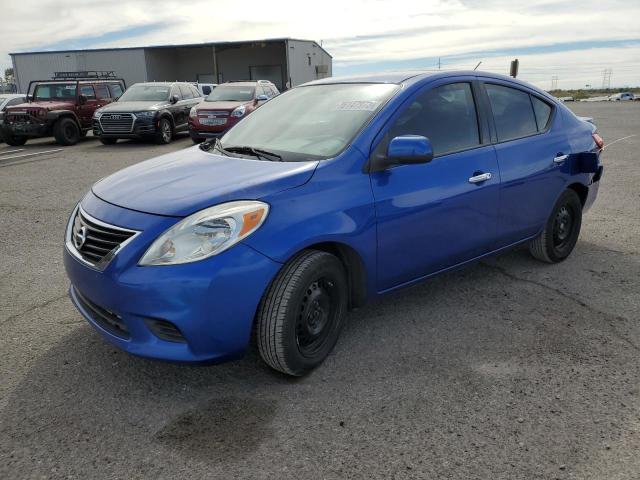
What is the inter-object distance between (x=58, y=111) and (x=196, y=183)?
14101mm

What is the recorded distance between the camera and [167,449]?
248 centimetres

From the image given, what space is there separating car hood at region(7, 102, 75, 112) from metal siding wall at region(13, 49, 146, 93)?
2598 centimetres

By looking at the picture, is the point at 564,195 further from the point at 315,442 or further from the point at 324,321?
the point at 315,442

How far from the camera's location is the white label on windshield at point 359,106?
3.46m

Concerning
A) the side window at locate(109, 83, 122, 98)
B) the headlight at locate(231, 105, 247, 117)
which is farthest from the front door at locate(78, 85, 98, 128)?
the headlight at locate(231, 105, 247, 117)

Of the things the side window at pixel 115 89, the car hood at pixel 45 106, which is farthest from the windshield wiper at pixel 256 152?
the side window at pixel 115 89

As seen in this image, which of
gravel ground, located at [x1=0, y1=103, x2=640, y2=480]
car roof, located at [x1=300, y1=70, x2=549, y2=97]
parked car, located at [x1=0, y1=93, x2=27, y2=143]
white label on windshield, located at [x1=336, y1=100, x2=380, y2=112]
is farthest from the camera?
parked car, located at [x1=0, y1=93, x2=27, y2=143]

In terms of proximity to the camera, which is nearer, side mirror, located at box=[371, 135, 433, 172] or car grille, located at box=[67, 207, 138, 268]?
car grille, located at box=[67, 207, 138, 268]

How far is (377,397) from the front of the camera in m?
2.86

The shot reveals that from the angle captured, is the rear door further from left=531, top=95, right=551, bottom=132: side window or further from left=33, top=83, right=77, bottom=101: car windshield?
left=33, top=83, right=77, bottom=101: car windshield

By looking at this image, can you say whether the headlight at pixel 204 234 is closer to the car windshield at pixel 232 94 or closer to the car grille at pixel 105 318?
the car grille at pixel 105 318

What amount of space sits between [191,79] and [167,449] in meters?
45.4

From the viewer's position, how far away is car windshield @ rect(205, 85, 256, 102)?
50.4 ft

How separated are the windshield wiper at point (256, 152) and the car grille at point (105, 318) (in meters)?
1.27
